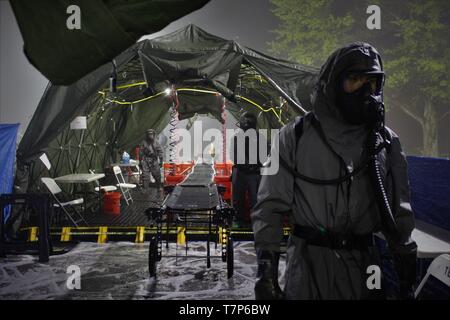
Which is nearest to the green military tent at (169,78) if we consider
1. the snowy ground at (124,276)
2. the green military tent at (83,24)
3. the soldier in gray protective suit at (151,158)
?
the snowy ground at (124,276)

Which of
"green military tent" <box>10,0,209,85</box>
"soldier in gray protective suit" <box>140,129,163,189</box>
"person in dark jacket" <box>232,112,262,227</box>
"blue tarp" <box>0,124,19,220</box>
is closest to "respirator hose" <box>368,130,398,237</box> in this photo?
"green military tent" <box>10,0,209,85</box>

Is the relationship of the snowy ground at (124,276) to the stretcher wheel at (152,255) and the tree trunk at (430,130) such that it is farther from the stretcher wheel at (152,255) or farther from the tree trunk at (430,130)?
the tree trunk at (430,130)

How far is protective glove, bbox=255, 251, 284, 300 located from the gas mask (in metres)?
1.02

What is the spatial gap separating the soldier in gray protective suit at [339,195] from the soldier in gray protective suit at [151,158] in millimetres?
10779

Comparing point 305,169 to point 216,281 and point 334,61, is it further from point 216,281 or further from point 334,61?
point 216,281

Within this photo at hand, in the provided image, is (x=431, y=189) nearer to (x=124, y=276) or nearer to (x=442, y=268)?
(x=442, y=268)

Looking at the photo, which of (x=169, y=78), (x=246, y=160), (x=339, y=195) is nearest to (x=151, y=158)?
(x=169, y=78)

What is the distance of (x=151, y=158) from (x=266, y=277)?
10963mm

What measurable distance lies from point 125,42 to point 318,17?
30528mm

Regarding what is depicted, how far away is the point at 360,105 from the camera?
209 cm

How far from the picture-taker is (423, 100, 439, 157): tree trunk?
2231cm

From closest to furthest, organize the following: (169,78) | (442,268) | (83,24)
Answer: (83,24), (442,268), (169,78)

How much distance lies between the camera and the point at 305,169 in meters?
2.12

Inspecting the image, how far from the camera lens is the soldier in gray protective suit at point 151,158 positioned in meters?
12.5
